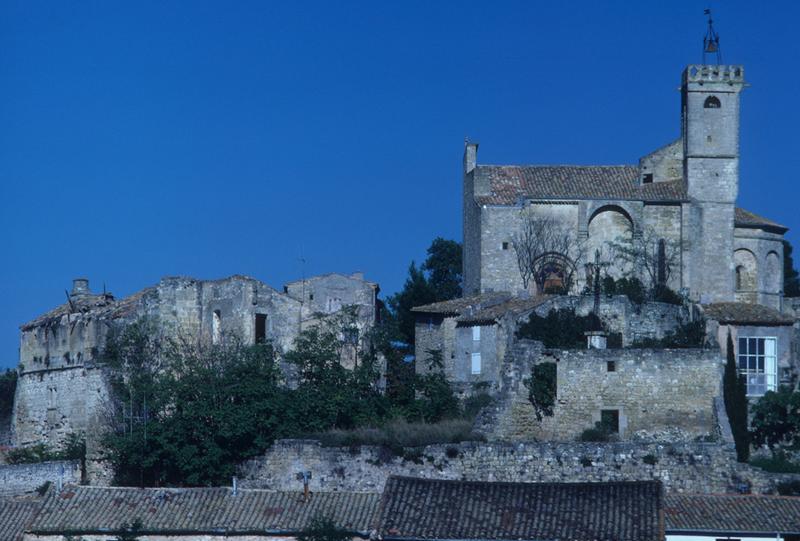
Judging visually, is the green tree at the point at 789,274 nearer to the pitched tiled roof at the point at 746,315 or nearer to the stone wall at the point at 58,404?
the pitched tiled roof at the point at 746,315

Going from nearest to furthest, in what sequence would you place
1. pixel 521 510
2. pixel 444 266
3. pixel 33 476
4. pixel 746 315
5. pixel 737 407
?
pixel 521 510 → pixel 737 407 → pixel 33 476 → pixel 746 315 → pixel 444 266

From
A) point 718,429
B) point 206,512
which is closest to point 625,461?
point 718,429

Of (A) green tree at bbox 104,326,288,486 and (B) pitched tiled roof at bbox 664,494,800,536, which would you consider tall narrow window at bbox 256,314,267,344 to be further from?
(B) pitched tiled roof at bbox 664,494,800,536

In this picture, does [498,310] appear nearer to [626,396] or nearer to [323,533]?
[626,396]

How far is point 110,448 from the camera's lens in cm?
5072

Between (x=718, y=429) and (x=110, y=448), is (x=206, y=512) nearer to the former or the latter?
(x=110, y=448)

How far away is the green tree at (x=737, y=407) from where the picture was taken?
4925 centimetres

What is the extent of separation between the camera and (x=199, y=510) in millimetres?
45625

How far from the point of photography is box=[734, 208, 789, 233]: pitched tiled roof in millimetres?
61875

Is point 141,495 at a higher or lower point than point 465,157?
lower

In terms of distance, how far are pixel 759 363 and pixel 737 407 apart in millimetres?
3611

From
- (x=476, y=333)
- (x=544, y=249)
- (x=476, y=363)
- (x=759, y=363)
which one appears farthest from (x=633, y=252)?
(x=476, y=363)

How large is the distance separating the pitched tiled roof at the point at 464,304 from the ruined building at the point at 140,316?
2.54 metres

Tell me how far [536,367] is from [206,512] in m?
11.5
